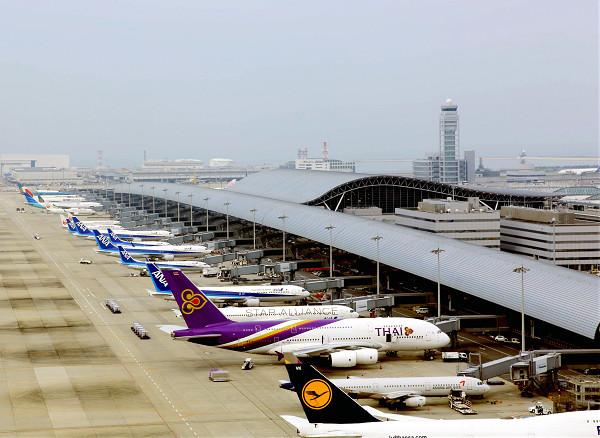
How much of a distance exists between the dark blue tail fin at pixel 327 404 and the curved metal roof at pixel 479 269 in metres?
28.3

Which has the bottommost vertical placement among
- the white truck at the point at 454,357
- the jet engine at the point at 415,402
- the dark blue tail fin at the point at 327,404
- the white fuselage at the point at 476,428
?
the white truck at the point at 454,357

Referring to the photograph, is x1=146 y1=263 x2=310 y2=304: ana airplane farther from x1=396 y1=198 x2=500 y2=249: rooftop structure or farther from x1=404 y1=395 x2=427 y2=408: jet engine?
x1=404 y1=395 x2=427 y2=408: jet engine

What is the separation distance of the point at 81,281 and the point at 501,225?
71348 millimetres

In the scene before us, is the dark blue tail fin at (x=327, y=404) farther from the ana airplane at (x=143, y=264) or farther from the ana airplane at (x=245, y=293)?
the ana airplane at (x=143, y=264)

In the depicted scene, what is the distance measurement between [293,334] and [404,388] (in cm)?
1441

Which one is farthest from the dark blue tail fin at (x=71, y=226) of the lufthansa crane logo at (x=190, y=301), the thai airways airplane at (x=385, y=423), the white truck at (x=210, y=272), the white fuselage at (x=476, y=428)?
the white fuselage at (x=476, y=428)

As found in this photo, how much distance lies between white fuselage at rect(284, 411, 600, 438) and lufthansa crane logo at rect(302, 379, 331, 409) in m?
1.10

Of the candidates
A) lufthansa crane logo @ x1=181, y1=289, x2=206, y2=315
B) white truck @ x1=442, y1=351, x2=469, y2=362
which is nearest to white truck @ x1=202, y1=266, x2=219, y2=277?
lufthansa crane logo @ x1=181, y1=289, x2=206, y2=315

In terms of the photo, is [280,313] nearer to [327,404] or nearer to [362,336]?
[362,336]

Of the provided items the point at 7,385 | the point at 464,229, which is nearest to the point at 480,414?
the point at 7,385

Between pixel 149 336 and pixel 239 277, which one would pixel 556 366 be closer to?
pixel 149 336

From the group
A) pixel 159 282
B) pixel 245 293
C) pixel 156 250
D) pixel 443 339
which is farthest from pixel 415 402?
pixel 156 250

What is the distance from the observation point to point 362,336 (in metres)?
71.1

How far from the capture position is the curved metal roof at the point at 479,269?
68.5 metres
